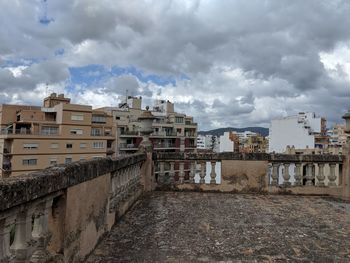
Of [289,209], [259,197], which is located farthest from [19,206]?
[259,197]

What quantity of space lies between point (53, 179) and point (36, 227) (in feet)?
1.23

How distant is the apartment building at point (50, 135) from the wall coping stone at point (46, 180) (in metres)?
40.7

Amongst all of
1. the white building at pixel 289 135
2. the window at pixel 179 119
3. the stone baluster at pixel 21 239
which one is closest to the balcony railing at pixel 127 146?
the window at pixel 179 119

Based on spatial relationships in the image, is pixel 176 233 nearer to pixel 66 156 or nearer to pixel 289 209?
pixel 289 209

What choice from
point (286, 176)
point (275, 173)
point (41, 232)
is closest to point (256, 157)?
point (275, 173)

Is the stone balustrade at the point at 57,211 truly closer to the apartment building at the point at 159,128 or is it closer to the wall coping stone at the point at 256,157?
the wall coping stone at the point at 256,157

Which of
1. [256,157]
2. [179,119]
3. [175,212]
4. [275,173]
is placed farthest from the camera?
[179,119]

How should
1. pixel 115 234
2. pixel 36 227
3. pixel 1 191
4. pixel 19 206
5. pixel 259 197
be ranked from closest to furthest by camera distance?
pixel 1 191, pixel 19 206, pixel 36 227, pixel 115 234, pixel 259 197

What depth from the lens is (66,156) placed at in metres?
47.4

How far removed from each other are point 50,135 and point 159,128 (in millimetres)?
19931

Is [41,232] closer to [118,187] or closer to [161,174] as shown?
[118,187]

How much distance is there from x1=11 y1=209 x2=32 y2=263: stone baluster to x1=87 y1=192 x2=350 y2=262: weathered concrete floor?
138 centimetres

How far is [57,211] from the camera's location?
8.53 feet

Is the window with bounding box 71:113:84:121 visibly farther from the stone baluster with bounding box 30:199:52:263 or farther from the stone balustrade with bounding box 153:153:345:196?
the stone baluster with bounding box 30:199:52:263
